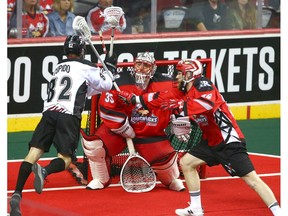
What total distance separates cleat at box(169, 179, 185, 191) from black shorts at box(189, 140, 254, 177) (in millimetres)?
1024

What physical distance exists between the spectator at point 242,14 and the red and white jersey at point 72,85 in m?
5.10

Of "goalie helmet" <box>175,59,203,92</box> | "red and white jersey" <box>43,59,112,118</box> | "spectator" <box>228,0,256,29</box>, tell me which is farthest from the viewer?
"spectator" <box>228,0,256,29</box>

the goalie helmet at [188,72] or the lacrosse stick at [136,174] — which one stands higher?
the goalie helmet at [188,72]

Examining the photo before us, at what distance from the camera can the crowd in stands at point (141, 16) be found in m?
13.6

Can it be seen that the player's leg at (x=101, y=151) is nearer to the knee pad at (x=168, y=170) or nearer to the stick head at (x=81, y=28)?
the knee pad at (x=168, y=170)

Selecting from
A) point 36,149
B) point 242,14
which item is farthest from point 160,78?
point 242,14

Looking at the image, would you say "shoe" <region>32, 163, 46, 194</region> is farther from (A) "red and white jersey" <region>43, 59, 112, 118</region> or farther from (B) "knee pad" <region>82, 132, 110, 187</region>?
(B) "knee pad" <region>82, 132, 110, 187</region>

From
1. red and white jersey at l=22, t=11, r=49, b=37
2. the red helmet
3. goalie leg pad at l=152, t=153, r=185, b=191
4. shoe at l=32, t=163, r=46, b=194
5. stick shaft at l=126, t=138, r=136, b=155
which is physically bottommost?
goalie leg pad at l=152, t=153, r=185, b=191

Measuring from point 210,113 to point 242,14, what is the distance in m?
5.59

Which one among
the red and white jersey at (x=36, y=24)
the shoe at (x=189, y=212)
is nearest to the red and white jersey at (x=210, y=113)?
the shoe at (x=189, y=212)

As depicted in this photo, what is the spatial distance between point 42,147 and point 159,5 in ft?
15.9

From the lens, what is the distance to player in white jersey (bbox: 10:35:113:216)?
9914 millimetres

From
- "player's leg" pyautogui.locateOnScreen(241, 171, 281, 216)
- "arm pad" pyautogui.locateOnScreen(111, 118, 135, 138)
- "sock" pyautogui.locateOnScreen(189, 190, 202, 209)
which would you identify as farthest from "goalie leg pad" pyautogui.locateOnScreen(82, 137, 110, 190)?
"player's leg" pyautogui.locateOnScreen(241, 171, 281, 216)

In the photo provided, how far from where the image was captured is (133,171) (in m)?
10.8
